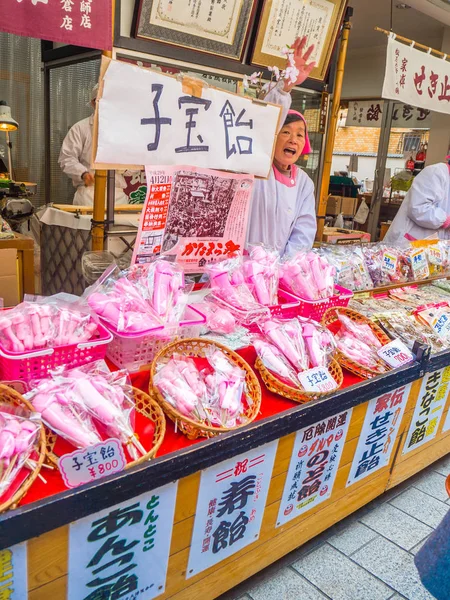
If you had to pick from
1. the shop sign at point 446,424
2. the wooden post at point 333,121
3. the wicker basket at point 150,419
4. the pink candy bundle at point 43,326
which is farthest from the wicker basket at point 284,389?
the wooden post at point 333,121

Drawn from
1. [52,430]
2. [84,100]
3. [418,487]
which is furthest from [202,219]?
[84,100]

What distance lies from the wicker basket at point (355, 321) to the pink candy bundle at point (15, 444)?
1475 millimetres

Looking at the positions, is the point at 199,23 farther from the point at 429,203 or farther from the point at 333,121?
the point at 429,203

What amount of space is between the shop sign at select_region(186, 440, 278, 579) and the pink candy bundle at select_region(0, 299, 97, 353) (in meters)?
0.71

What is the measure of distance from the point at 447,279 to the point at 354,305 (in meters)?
1.49

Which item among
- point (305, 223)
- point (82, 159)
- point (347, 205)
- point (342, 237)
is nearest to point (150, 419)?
point (305, 223)

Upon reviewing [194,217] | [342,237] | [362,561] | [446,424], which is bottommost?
[362,561]

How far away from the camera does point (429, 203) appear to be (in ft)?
16.5

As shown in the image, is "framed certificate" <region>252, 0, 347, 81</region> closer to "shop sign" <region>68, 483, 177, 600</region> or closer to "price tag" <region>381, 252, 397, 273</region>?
"price tag" <region>381, 252, 397, 273</region>

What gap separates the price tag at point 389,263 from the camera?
3.56m

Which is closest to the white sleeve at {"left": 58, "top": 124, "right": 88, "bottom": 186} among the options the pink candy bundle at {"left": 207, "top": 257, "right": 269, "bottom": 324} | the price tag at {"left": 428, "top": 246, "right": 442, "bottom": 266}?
the pink candy bundle at {"left": 207, "top": 257, "right": 269, "bottom": 324}

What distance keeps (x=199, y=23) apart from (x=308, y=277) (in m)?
2.76

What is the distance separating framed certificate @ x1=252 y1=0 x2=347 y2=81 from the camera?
4.51 m

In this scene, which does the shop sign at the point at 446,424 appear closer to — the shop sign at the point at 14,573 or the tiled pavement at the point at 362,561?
the tiled pavement at the point at 362,561
